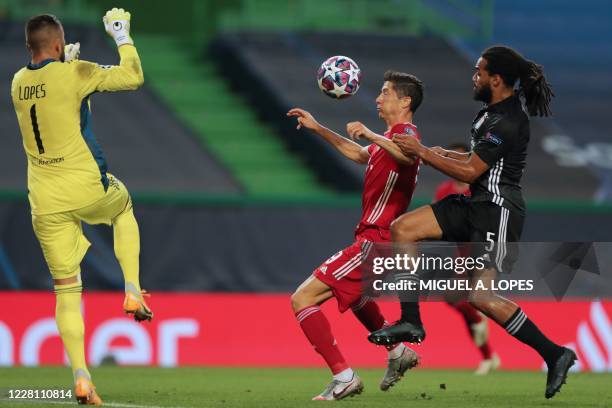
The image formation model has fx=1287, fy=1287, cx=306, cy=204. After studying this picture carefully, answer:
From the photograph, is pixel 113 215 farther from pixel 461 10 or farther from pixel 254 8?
pixel 461 10

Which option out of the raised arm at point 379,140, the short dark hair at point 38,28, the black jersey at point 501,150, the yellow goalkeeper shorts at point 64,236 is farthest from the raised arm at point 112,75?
the black jersey at point 501,150

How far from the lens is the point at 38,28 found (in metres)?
7.39

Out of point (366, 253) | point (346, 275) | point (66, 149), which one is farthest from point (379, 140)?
point (66, 149)

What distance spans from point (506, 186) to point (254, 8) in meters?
11.2

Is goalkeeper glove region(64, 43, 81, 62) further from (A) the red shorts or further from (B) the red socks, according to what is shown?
(B) the red socks

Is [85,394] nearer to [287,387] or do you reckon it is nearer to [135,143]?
[287,387]

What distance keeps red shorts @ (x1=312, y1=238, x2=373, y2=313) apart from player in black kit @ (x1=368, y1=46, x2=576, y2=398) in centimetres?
41

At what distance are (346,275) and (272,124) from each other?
32.5 ft

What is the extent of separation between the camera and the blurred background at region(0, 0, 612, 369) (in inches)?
506

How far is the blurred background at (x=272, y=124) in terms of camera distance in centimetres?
1284

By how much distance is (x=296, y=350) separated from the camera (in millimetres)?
12594

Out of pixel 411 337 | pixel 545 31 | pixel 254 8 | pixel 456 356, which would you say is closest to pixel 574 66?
pixel 545 31

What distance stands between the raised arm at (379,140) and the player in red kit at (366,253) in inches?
0.5

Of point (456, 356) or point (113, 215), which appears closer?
point (113, 215)
